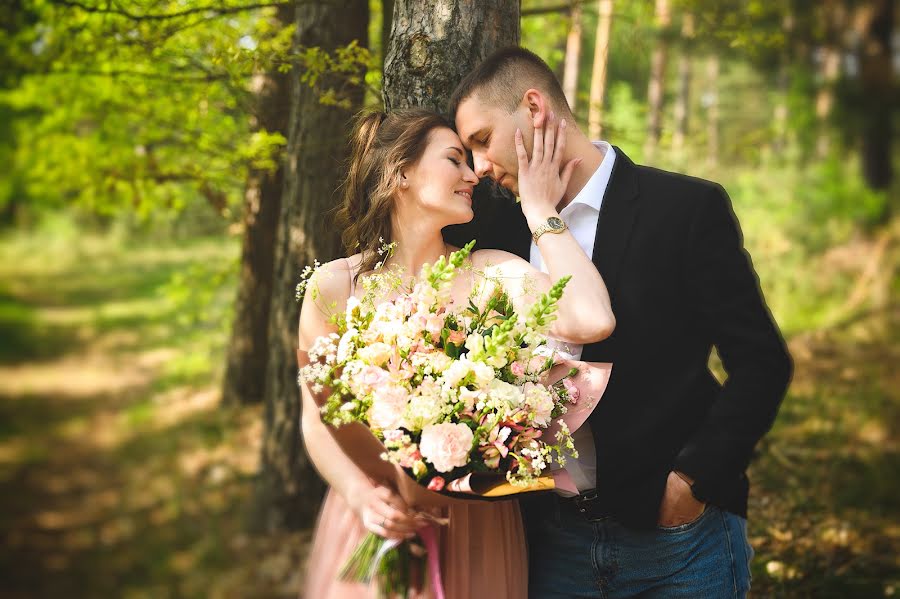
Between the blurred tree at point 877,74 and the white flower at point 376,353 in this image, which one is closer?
the white flower at point 376,353

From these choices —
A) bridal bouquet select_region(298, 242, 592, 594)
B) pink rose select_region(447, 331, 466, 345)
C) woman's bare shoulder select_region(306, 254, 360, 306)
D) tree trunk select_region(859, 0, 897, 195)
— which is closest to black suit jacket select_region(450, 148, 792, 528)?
bridal bouquet select_region(298, 242, 592, 594)

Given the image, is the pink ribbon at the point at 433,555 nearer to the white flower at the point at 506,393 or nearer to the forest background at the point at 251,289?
the white flower at the point at 506,393

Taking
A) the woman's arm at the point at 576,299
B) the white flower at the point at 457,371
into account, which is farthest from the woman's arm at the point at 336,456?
the woman's arm at the point at 576,299

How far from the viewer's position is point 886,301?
10.3m

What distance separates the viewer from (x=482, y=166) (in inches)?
103

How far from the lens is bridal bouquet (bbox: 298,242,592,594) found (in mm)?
1967

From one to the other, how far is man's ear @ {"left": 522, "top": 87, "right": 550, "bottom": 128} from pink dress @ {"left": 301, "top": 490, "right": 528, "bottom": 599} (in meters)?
1.36

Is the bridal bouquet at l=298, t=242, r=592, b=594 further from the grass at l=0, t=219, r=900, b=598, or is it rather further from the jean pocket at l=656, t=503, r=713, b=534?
the grass at l=0, t=219, r=900, b=598

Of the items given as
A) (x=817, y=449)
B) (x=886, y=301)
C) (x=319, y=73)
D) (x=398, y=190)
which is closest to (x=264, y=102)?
(x=319, y=73)

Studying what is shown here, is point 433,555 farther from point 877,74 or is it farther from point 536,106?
point 877,74

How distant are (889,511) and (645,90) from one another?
26.6 metres

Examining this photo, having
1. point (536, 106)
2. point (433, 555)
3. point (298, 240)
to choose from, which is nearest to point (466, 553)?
point (433, 555)

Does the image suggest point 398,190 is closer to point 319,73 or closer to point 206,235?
point 319,73

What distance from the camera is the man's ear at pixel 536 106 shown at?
255 centimetres
